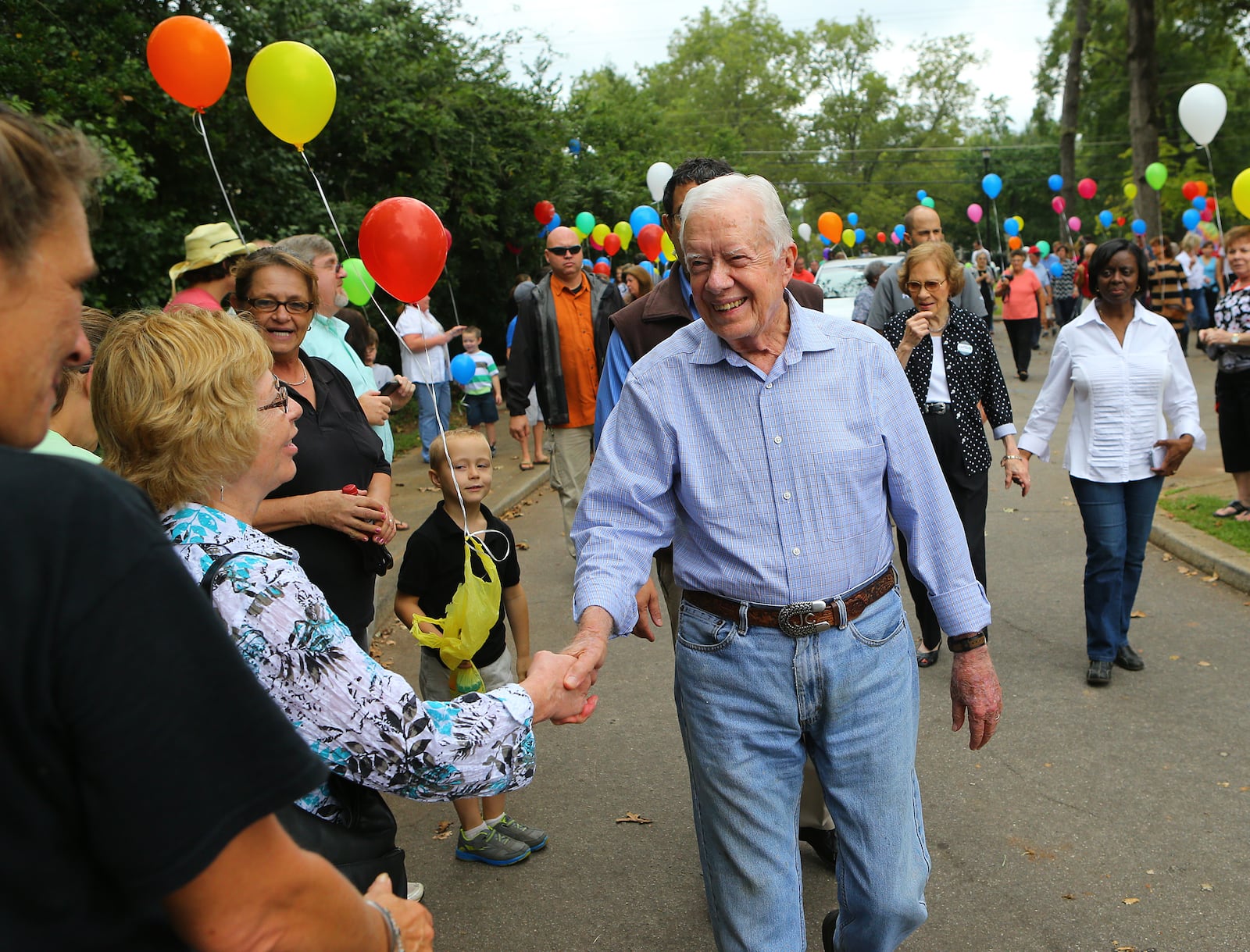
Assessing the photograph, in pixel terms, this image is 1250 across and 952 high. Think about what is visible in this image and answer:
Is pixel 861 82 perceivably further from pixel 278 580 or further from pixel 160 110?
pixel 278 580

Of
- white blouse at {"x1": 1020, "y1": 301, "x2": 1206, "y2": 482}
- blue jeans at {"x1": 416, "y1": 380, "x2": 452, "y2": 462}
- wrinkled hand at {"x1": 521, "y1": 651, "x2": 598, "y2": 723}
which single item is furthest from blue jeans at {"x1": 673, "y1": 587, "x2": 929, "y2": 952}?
blue jeans at {"x1": 416, "y1": 380, "x2": 452, "y2": 462}

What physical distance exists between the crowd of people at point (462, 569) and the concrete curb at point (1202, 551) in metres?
1.78

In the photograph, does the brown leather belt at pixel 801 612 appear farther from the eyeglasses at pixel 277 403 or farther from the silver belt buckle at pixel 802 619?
the eyeglasses at pixel 277 403

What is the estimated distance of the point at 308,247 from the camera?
5.52 metres

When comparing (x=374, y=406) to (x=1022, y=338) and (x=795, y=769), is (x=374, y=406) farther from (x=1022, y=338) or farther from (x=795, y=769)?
(x=1022, y=338)

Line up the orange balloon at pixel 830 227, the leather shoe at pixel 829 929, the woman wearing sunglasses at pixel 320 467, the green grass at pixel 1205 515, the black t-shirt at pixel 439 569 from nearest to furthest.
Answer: the leather shoe at pixel 829 929 < the woman wearing sunglasses at pixel 320 467 < the black t-shirt at pixel 439 569 < the green grass at pixel 1205 515 < the orange balloon at pixel 830 227

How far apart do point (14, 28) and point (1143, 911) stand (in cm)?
1113

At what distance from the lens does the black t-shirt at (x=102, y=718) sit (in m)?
1.01

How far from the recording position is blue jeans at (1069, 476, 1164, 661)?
5586 millimetres

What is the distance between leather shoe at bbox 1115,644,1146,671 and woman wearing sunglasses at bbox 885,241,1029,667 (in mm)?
834

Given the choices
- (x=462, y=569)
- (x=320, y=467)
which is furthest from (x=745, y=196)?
(x=462, y=569)

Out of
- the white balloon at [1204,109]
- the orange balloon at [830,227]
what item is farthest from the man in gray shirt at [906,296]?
the orange balloon at [830,227]

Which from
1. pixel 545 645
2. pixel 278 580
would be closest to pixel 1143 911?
pixel 278 580

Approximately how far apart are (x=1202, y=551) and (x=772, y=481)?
19.8ft
